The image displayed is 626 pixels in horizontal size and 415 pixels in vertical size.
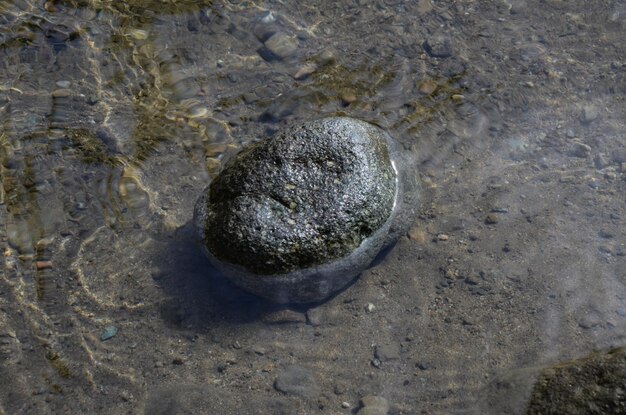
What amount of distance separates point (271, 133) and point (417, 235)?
1551 mm

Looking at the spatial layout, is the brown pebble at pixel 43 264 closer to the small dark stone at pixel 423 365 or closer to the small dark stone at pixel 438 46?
the small dark stone at pixel 423 365

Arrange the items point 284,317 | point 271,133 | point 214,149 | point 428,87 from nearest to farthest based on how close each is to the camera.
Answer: point 284,317, point 214,149, point 271,133, point 428,87

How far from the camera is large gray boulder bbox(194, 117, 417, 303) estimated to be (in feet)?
13.7

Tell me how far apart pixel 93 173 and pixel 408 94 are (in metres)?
2.82

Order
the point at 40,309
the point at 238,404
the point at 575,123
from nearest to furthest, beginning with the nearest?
the point at 238,404 < the point at 40,309 < the point at 575,123

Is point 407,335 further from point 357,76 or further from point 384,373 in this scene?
point 357,76

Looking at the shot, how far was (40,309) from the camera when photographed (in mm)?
4395

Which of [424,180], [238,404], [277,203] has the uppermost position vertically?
[277,203]

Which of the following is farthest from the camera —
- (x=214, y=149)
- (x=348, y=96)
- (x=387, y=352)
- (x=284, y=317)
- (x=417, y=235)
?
(x=348, y=96)

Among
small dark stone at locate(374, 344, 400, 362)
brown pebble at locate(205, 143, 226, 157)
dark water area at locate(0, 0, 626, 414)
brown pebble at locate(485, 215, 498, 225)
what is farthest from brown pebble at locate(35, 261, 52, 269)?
brown pebble at locate(485, 215, 498, 225)

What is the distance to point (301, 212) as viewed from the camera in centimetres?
421

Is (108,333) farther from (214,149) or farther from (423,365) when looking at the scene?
(423,365)

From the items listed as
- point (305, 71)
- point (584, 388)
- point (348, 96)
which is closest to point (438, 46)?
point (348, 96)

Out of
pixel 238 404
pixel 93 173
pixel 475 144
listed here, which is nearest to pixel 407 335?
pixel 238 404
